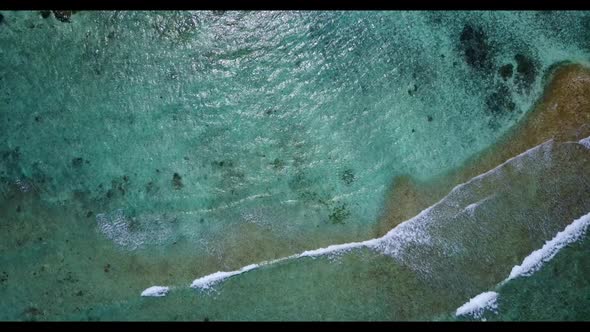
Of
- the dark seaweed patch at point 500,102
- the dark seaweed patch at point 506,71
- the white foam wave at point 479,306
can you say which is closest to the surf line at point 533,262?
the white foam wave at point 479,306

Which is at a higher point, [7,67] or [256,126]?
[7,67]

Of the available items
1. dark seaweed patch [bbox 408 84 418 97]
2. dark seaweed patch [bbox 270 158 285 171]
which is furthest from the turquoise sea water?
dark seaweed patch [bbox 408 84 418 97]

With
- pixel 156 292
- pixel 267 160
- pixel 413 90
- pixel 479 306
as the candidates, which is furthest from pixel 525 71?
pixel 156 292

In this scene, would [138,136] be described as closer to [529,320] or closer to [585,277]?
[529,320]

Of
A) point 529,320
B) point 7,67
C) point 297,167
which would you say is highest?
point 7,67

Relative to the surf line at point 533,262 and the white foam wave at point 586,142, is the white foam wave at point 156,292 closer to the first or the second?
the surf line at point 533,262
